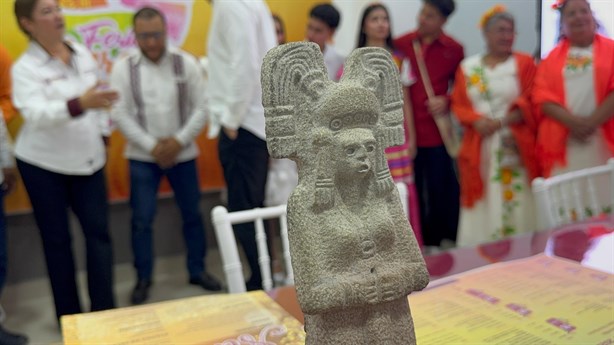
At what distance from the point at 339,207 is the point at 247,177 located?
3.46 feet

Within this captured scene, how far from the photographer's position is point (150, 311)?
3.68 feet

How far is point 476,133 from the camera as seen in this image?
2215mm

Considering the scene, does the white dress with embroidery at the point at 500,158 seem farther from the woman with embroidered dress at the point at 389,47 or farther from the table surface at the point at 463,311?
the table surface at the point at 463,311

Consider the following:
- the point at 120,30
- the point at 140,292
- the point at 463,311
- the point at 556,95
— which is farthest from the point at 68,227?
the point at 556,95

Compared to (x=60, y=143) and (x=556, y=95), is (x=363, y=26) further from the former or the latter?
(x=60, y=143)

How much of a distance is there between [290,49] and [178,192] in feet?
5.81

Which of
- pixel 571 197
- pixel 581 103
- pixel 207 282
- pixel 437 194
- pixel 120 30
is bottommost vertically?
pixel 207 282

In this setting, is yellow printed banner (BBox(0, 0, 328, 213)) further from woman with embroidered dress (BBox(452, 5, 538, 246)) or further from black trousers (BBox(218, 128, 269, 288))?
black trousers (BBox(218, 128, 269, 288))

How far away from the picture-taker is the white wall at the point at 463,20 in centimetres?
224

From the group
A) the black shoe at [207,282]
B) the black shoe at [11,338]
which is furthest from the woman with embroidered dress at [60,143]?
the black shoe at [207,282]

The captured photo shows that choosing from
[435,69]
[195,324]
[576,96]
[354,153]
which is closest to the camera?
[354,153]

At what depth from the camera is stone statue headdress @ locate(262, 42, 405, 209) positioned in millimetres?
786

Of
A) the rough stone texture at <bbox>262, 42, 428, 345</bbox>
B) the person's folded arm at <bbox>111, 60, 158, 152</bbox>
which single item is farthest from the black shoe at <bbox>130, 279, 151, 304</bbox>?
the rough stone texture at <bbox>262, 42, 428, 345</bbox>

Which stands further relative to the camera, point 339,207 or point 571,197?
point 571,197
